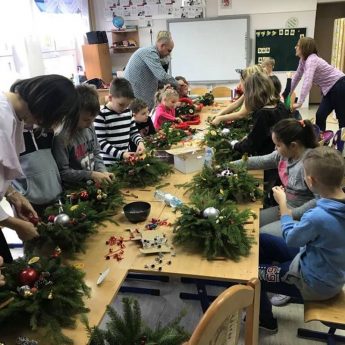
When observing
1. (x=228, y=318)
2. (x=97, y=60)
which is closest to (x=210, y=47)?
(x=97, y=60)

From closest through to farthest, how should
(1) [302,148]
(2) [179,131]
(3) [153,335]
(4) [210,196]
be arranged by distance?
(3) [153,335], (4) [210,196], (1) [302,148], (2) [179,131]

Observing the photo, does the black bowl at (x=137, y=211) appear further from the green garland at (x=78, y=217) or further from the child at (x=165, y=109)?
the child at (x=165, y=109)

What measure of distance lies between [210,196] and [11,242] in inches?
93.4

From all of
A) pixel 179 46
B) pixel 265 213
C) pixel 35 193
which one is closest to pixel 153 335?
pixel 35 193

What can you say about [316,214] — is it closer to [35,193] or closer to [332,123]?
[35,193]

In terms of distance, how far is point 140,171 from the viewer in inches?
92.6

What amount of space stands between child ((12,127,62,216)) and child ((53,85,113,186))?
110 mm

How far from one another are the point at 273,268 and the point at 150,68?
9.66 ft

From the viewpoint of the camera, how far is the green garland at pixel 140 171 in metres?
2.35

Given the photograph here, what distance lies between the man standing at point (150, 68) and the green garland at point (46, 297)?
126 inches

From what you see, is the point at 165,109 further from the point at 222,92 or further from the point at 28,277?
the point at 222,92

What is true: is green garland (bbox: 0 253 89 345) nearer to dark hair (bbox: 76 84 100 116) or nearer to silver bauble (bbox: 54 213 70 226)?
silver bauble (bbox: 54 213 70 226)

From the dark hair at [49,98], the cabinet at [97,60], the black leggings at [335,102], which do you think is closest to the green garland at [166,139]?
the dark hair at [49,98]

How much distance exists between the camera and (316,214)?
1.59 m
